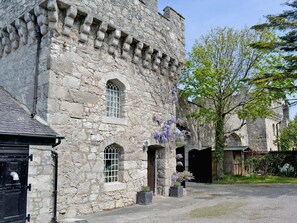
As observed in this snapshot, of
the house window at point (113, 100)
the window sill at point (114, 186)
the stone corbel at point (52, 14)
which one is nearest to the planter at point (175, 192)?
the window sill at point (114, 186)

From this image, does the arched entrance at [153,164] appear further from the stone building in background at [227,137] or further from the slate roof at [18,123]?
the slate roof at [18,123]

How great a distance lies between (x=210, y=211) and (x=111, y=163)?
313 centimetres

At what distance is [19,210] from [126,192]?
11.2 feet

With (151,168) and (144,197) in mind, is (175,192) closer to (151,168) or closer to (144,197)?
(151,168)

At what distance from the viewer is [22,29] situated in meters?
7.59

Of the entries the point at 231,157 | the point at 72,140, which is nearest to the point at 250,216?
the point at 72,140

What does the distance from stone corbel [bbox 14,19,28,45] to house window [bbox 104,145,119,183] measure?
3.81 m

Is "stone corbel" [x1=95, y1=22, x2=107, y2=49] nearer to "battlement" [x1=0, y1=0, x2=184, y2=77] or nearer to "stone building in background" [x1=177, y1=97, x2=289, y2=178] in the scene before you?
"battlement" [x1=0, y1=0, x2=184, y2=77]

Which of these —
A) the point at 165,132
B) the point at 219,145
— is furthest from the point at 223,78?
the point at 165,132

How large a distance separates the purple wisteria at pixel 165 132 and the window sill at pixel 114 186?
2.17m

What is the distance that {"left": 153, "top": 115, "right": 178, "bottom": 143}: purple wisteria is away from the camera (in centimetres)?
981

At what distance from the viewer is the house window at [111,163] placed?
8.23m

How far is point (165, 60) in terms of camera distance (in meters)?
10.4

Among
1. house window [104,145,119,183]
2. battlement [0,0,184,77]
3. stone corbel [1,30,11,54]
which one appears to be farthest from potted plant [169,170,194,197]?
stone corbel [1,30,11,54]
